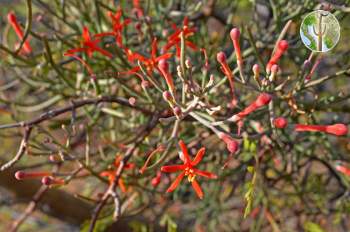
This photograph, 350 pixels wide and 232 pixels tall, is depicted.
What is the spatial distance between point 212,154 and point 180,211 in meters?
0.57

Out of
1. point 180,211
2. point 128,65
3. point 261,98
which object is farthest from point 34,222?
point 261,98

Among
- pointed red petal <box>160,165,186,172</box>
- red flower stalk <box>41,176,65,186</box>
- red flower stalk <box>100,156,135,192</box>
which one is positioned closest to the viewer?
pointed red petal <box>160,165,186,172</box>

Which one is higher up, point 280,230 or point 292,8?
point 292,8

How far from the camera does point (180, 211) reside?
1.92m

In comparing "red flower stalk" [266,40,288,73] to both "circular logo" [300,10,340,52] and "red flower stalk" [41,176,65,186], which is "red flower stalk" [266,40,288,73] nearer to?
"circular logo" [300,10,340,52]

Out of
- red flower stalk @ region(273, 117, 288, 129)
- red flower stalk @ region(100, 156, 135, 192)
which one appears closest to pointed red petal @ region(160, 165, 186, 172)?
red flower stalk @ region(273, 117, 288, 129)

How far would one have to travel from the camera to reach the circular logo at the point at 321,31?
83 centimetres

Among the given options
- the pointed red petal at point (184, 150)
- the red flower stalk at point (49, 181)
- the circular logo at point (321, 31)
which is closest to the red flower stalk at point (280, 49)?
the circular logo at point (321, 31)

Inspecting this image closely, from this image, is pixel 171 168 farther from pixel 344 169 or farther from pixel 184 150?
pixel 344 169

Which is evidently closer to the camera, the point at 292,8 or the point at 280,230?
the point at 292,8

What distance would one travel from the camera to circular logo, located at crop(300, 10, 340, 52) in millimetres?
825

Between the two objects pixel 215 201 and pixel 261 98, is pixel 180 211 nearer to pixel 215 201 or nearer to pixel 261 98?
pixel 215 201

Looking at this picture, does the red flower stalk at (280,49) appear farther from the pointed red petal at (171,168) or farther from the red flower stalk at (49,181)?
the red flower stalk at (49,181)

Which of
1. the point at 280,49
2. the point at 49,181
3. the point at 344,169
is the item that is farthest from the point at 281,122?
the point at 49,181
